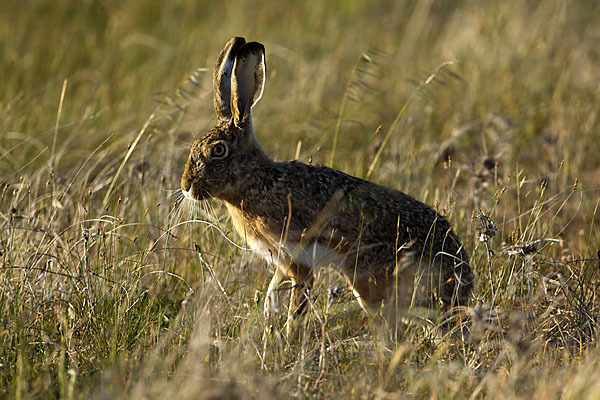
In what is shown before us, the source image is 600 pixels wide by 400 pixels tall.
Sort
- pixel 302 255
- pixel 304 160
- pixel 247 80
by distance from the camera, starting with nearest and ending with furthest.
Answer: pixel 302 255
pixel 247 80
pixel 304 160

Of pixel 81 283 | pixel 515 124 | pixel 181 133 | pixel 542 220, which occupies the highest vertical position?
pixel 515 124

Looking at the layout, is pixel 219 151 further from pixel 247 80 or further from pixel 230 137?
pixel 247 80

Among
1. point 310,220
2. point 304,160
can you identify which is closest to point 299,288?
point 310,220

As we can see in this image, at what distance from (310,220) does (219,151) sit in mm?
687

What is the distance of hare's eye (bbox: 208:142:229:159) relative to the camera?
4.63 metres

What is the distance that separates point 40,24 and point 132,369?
22.6 ft

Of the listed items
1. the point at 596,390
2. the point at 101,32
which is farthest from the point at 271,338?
the point at 101,32

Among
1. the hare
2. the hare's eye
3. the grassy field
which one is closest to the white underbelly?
the hare

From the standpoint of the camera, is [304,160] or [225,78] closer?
[225,78]

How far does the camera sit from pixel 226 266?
5031 mm

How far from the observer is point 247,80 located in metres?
4.82

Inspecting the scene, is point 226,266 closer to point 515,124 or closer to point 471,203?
point 471,203

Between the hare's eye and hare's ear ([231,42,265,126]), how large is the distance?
22cm

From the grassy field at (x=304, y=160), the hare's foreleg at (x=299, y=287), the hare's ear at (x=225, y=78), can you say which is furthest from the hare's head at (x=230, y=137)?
the hare's foreleg at (x=299, y=287)
